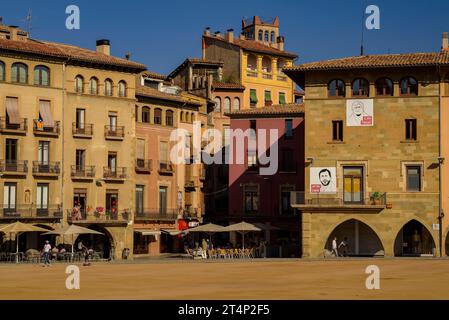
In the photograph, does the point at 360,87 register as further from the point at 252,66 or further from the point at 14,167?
the point at 252,66

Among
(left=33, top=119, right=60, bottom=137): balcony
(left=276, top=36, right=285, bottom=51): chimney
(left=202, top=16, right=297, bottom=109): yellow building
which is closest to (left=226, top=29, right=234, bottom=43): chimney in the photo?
(left=202, top=16, right=297, bottom=109): yellow building

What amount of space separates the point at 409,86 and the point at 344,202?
8.79m

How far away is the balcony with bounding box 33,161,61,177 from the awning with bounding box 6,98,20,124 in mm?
3219

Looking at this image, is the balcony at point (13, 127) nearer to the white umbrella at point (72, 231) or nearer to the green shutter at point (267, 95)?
the white umbrella at point (72, 231)

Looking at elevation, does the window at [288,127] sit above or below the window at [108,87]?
below

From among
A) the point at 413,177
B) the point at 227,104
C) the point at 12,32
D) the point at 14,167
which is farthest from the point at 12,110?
the point at 227,104

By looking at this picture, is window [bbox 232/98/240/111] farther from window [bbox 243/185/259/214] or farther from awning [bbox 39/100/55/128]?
awning [bbox 39/100/55/128]

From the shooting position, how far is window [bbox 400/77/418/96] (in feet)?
248

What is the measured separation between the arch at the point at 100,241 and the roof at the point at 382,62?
60.0 ft

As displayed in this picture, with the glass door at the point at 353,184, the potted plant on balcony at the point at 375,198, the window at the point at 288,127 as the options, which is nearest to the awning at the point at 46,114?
the window at the point at 288,127

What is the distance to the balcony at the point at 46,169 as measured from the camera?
7912cm

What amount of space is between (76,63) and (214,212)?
21.1 metres

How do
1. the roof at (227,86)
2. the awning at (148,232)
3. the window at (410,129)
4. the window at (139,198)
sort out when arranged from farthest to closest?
1. the roof at (227,86)
2. the window at (139,198)
3. the awning at (148,232)
4. the window at (410,129)

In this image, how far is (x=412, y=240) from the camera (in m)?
75.6
